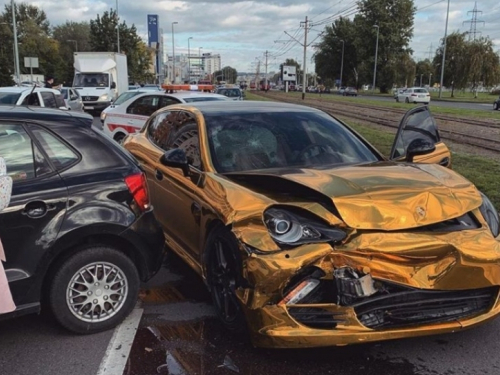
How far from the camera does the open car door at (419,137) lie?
5.21 metres

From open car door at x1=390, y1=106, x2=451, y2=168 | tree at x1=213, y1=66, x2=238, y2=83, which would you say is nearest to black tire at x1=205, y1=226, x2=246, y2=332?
open car door at x1=390, y1=106, x2=451, y2=168

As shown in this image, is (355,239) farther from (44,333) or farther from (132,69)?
(132,69)

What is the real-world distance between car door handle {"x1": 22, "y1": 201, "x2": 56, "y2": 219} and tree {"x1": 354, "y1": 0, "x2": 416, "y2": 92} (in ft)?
280

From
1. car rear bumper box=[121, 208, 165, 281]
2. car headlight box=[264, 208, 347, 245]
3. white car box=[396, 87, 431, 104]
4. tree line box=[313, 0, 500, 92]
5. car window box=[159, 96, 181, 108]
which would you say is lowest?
white car box=[396, 87, 431, 104]

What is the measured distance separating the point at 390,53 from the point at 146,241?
87.5m

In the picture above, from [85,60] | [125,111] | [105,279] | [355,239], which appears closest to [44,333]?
[105,279]

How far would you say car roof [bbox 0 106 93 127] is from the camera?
3.62 meters

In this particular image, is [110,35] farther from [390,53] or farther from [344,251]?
[344,251]

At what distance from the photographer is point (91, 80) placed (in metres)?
27.3

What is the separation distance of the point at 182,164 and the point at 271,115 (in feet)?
3.74

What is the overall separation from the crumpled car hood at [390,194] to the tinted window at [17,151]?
1.64m

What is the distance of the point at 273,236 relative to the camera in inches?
126

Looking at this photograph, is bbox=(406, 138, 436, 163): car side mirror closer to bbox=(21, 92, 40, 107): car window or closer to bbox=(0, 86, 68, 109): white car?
bbox=(0, 86, 68, 109): white car

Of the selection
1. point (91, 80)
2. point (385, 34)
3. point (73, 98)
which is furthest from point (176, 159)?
point (385, 34)
